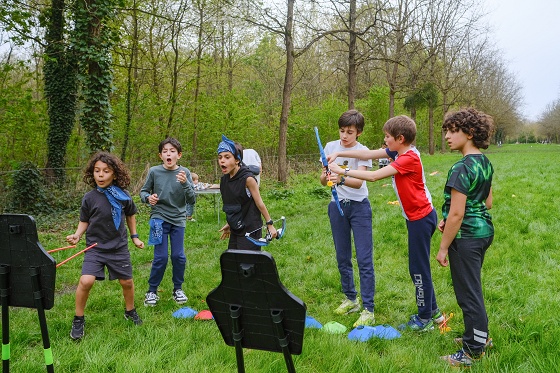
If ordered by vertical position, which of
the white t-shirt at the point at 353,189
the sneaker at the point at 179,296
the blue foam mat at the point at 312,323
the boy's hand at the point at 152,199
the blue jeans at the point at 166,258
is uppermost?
the white t-shirt at the point at 353,189

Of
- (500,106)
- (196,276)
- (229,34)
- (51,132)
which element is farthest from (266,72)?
(500,106)

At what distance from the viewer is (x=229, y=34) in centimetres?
2161

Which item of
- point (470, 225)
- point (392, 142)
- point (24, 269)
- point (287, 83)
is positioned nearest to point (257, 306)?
point (24, 269)

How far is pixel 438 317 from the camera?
378 cm

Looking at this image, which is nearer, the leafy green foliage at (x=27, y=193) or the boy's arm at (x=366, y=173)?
the boy's arm at (x=366, y=173)

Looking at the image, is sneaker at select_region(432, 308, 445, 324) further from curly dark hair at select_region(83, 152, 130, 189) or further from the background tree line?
the background tree line

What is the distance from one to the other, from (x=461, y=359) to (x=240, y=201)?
7.59ft

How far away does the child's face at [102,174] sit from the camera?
3836mm

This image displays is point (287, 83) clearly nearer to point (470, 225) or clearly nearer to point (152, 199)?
point (152, 199)

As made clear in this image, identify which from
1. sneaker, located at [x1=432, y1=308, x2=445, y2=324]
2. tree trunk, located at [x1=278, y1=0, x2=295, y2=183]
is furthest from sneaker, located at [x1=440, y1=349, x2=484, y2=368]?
tree trunk, located at [x1=278, y1=0, x2=295, y2=183]

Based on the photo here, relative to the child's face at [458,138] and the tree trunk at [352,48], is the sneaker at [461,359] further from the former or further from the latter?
the tree trunk at [352,48]

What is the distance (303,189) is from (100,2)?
8582mm

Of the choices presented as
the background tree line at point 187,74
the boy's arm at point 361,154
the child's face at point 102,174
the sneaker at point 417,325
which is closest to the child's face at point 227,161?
the boy's arm at point 361,154

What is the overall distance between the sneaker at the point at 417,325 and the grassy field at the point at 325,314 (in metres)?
0.09
